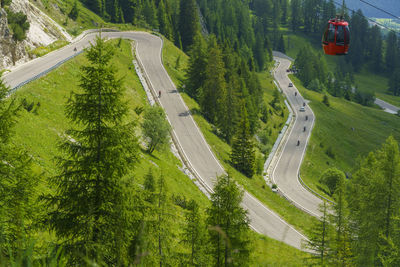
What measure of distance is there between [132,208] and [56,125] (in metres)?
25.5

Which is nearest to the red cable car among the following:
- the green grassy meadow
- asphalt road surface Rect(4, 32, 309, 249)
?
the green grassy meadow

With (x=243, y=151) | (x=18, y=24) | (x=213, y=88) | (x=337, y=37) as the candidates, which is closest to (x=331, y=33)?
(x=337, y=37)

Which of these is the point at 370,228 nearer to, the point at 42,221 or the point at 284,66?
the point at 42,221

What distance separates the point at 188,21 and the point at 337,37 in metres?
94.0

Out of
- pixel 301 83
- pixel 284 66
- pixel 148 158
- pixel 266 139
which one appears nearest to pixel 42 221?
pixel 148 158

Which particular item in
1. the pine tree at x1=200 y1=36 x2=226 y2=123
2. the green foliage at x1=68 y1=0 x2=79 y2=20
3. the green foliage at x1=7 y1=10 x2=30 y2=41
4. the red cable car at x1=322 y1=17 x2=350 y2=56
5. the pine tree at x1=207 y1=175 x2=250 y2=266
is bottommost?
the pine tree at x1=200 y1=36 x2=226 y2=123

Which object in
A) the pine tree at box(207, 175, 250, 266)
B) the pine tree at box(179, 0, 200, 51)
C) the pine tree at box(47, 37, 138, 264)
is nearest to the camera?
the pine tree at box(47, 37, 138, 264)

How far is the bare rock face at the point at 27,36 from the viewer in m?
48.7

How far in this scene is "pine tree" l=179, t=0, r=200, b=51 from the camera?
113 meters

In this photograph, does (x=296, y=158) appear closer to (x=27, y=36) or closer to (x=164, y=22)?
(x=164, y=22)

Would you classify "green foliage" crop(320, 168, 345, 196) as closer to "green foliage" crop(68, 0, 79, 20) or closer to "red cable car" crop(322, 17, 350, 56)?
"red cable car" crop(322, 17, 350, 56)

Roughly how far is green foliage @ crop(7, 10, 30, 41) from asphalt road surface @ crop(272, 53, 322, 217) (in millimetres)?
43356

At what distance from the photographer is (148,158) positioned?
45094mm

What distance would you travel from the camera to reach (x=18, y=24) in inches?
2056
